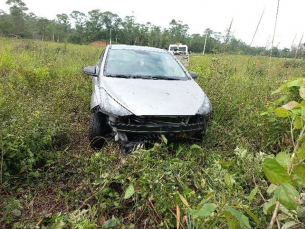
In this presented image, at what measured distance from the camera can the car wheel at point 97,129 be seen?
304cm

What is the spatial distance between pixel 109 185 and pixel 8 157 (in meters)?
1.07

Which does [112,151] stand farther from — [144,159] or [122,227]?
[122,227]

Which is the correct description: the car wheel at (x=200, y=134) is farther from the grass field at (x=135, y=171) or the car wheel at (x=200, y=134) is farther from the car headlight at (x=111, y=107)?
the car headlight at (x=111, y=107)

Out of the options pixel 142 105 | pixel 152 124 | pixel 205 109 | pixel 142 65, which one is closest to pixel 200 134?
pixel 205 109

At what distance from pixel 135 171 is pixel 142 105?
866mm

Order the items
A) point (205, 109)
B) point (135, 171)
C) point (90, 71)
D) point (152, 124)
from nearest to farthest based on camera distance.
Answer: point (135, 171)
point (152, 124)
point (205, 109)
point (90, 71)

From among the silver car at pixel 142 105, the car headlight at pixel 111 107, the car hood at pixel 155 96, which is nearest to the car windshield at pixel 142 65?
the silver car at pixel 142 105

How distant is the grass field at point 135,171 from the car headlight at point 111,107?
38 cm

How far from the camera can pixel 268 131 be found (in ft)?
10.1

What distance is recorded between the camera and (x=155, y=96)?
9.82 ft

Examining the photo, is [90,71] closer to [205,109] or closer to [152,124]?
[152,124]

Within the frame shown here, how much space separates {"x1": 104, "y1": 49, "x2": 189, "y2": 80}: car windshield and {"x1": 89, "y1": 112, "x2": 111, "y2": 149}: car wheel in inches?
29.1

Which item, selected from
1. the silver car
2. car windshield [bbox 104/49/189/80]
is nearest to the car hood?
the silver car

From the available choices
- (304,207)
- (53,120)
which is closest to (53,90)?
(53,120)
